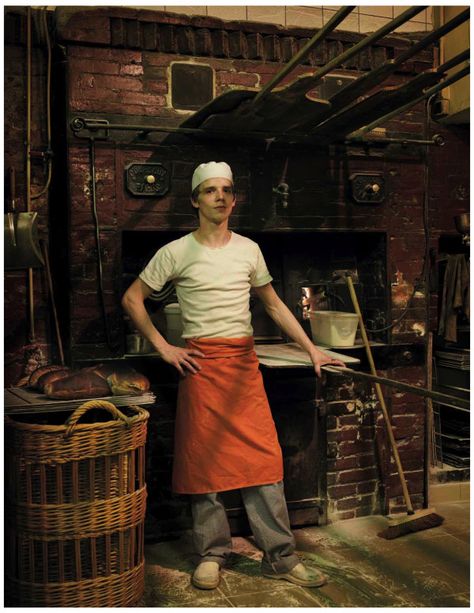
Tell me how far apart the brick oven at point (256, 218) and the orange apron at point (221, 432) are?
55 centimetres

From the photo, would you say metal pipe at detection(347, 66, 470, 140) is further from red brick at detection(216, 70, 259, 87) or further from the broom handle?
the broom handle

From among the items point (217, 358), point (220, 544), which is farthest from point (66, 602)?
point (217, 358)

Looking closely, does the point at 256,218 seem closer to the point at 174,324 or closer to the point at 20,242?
the point at 174,324

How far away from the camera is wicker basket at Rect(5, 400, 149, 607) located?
275 centimetres

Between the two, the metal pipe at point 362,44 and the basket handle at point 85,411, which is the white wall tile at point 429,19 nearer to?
the metal pipe at point 362,44

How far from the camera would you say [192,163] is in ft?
12.2

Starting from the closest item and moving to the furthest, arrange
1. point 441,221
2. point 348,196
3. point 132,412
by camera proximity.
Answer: point 132,412 → point 348,196 → point 441,221

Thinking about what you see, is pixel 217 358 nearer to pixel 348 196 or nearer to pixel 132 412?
pixel 132 412

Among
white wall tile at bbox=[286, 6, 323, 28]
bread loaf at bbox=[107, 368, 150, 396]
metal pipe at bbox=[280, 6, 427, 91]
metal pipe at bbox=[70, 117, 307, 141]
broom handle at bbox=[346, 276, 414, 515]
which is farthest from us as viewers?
white wall tile at bbox=[286, 6, 323, 28]

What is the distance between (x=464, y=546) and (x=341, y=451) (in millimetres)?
859

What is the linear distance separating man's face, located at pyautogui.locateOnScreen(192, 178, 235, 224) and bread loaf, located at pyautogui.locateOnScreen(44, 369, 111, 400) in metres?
0.95

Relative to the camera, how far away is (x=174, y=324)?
370cm

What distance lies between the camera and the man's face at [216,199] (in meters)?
3.26

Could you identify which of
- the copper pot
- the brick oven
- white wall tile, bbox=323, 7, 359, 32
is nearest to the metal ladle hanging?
the brick oven
